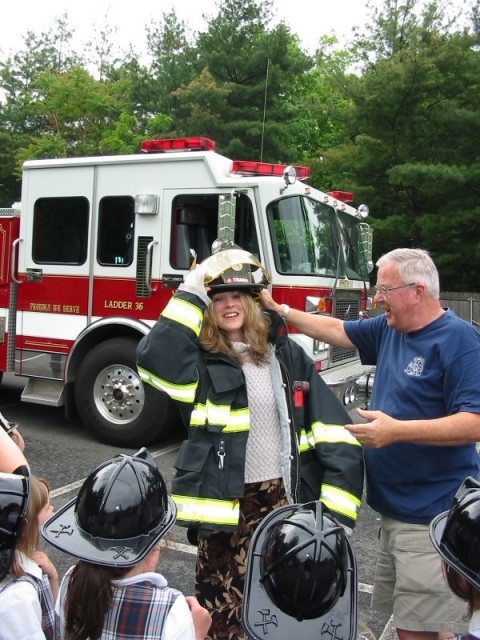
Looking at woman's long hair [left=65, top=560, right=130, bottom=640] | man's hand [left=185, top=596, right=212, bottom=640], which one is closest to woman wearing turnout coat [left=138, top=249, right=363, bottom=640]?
man's hand [left=185, top=596, right=212, bottom=640]

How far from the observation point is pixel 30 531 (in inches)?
62.2

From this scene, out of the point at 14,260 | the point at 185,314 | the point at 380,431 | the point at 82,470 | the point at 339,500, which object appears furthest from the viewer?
the point at 14,260

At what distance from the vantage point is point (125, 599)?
1.46 m

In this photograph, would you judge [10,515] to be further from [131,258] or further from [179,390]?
[131,258]

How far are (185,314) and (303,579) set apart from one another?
1.18m

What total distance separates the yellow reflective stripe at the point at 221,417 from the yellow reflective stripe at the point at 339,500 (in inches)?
14.5

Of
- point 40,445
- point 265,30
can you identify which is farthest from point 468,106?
point 40,445

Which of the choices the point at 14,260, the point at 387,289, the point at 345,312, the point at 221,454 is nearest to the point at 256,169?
the point at 345,312

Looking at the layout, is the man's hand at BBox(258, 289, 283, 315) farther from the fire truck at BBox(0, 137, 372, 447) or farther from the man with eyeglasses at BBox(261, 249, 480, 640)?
the fire truck at BBox(0, 137, 372, 447)

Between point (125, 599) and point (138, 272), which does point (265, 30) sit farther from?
point (125, 599)

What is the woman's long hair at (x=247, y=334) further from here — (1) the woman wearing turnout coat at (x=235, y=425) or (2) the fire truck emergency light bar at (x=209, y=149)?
(2) the fire truck emergency light bar at (x=209, y=149)

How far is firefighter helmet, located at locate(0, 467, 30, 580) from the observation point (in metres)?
1.47

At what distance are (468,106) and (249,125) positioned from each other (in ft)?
20.1

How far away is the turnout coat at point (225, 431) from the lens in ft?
7.07
